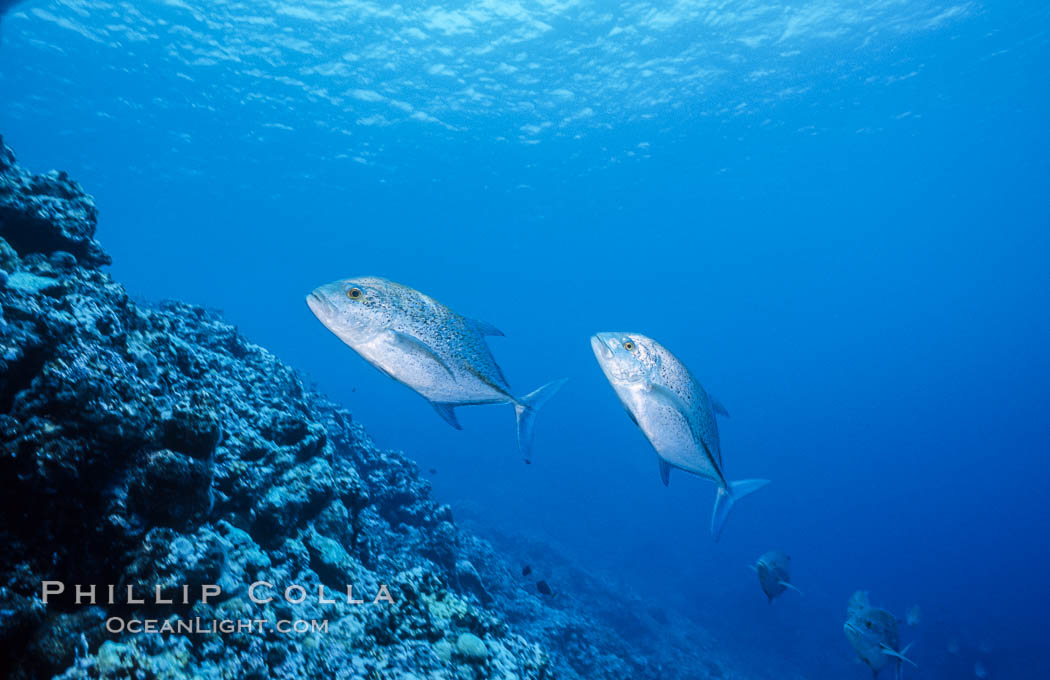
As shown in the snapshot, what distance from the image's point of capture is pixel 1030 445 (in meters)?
91.1

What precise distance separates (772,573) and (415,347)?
5662 mm

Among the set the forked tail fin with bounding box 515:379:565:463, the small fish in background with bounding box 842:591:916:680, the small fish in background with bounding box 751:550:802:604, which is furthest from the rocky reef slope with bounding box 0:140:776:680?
the small fish in background with bounding box 842:591:916:680

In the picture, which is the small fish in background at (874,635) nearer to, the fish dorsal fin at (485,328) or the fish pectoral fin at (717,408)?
the fish pectoral fin at (717,408)

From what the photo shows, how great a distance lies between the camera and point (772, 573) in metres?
5.40

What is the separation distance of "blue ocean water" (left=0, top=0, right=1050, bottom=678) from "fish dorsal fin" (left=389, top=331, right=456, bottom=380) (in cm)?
1927

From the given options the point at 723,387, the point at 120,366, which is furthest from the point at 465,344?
the point at 723,387

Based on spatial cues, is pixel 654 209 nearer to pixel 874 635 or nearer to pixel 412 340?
pixel 874 635

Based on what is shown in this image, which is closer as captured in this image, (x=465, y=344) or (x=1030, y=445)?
(x=465, y=344)

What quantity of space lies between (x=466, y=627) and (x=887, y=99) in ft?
121

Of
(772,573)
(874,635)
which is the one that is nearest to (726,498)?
(772,573)

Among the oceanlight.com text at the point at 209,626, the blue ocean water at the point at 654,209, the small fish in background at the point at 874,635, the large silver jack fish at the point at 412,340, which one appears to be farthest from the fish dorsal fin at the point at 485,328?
the blue ocean water at the point at 654,209

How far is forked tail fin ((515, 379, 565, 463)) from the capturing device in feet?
7.41

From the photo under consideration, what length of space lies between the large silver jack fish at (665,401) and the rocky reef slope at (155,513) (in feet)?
5.35

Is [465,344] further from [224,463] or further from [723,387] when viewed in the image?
[723,387]
